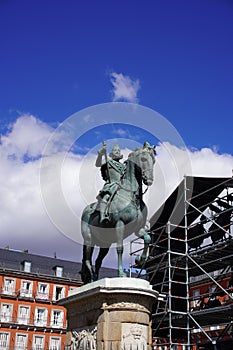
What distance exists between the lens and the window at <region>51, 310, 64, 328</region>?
182ft

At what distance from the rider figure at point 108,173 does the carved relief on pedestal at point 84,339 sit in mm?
A: 2384

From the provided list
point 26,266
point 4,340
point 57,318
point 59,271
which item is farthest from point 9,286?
point 59,271

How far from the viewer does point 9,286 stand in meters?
54.2

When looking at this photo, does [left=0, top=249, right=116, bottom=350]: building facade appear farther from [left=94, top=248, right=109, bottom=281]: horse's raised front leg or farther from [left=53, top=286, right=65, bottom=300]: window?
[left=94, top=248, right=109, bottom=281]: horse's raised front leg

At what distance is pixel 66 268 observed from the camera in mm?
62125

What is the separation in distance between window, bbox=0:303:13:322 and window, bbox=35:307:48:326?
3017mm

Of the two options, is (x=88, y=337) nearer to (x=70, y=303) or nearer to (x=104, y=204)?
(x=70, y=303)

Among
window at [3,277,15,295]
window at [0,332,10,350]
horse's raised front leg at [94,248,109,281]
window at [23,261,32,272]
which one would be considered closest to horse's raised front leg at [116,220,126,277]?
horse's raised front leg at [94,248,109,281]

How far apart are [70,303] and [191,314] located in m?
9.24

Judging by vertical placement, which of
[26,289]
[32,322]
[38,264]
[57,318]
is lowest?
[32,322]

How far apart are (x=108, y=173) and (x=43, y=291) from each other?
1858 inches

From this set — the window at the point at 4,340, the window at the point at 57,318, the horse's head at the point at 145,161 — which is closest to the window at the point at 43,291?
the window at the point at 57,318

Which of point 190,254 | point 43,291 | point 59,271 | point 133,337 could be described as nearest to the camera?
point 133,337

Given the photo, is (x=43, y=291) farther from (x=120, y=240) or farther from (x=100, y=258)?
(x=120, y=240)
